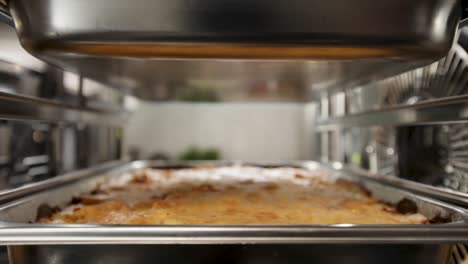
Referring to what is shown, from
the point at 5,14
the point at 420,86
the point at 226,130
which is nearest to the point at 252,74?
the point at 420,86

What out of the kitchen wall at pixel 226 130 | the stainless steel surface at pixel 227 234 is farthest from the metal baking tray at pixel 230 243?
the kitchen wall at pixel 226 130

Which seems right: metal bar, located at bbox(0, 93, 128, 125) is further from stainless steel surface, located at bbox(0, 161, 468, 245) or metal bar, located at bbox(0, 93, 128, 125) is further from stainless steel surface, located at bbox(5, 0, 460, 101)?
stainless steel surface, located at bbox(0, 161, 468, 245)

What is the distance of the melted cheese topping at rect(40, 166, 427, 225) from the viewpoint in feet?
2.77

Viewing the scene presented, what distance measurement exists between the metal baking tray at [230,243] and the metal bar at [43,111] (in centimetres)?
34

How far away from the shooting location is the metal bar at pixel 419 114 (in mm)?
808

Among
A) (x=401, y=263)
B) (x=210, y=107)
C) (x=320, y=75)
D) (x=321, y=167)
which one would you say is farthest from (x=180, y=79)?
(x=210, y=107)

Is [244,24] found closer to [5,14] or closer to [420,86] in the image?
[5,14]

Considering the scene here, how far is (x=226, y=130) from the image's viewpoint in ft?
9.41

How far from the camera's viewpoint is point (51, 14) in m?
0.69

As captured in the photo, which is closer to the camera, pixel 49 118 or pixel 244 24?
pixel 244 24

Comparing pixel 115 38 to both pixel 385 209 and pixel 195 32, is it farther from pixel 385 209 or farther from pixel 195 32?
pixel 385 209

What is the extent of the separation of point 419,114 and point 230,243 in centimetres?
64

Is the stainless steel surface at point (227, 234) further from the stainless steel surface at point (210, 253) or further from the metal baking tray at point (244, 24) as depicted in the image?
the metal baking tray at point (244, 24)

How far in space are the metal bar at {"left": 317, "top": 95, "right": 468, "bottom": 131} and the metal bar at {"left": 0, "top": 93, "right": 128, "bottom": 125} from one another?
913mm
